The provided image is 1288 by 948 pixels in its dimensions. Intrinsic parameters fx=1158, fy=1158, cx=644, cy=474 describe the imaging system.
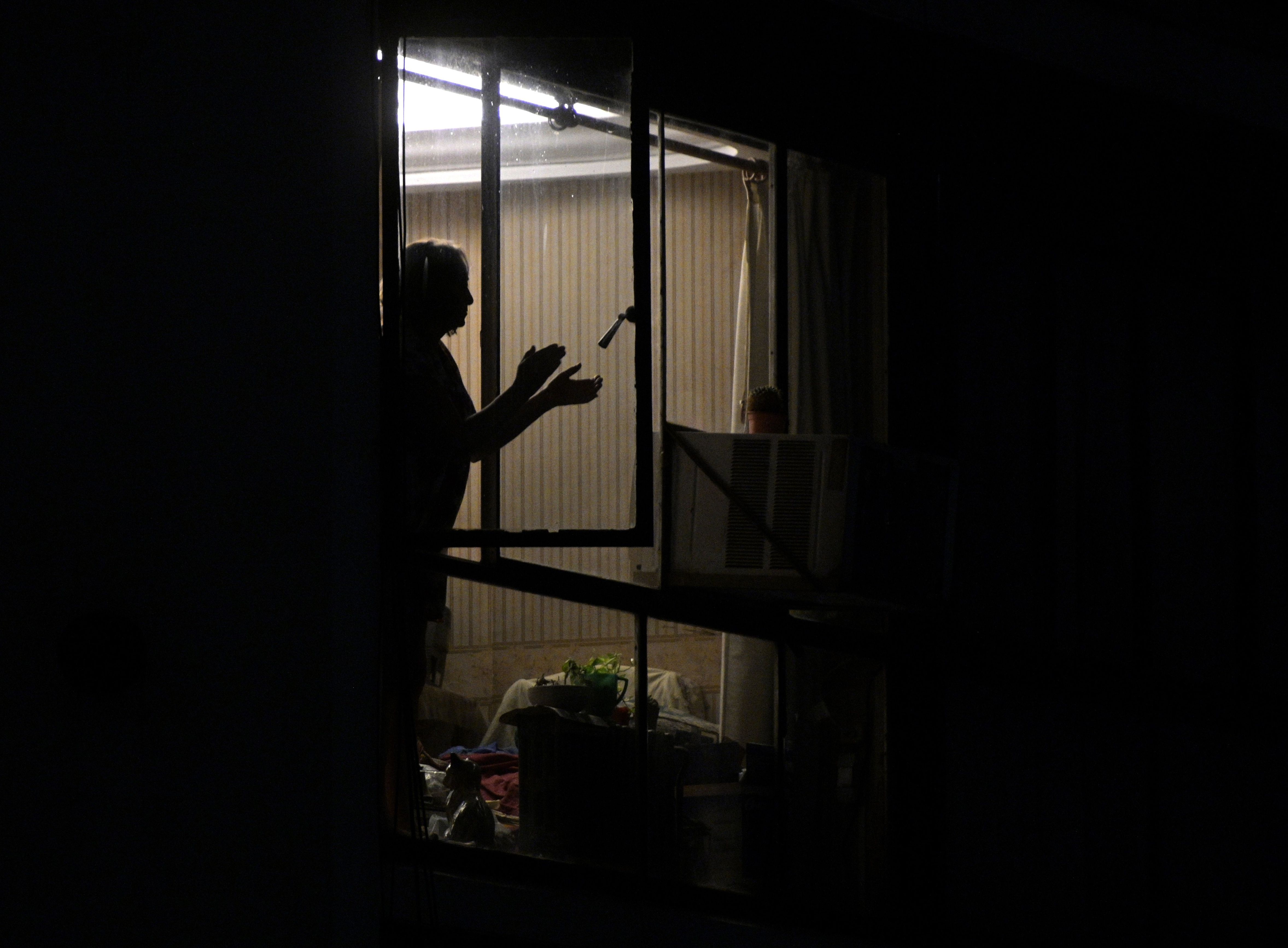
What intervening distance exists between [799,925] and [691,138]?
269 centimetres

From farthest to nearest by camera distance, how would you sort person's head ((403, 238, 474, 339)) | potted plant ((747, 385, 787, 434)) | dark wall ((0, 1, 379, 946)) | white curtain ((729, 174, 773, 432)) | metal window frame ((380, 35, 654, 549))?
white curtain ((729, 174, 773, 432)) < potted plant ((747, 385, 787, 434)) < person's head ((403, 238, 474, 339)) < metal window frame ((380, 35, 654, 549)) < dark wall ((0, 1, 379, 946))

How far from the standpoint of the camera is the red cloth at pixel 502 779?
3.42 meters

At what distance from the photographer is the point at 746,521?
3.55 meters

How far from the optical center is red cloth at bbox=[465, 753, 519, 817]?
342 cm

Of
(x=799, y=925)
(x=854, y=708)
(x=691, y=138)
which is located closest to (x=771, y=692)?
(x=854, y=708)

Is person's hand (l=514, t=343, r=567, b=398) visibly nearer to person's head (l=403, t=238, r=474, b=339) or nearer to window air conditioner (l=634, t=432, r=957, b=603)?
person's head (l=403, t=238, r=474, b=339)

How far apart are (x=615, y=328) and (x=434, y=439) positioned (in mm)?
606

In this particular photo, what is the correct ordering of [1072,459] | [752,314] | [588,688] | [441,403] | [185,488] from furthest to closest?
[1072,459], [752,314], [588,688], [441,403], [185,488]

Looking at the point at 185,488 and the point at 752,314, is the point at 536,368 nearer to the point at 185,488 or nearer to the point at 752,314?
the point at 185,488

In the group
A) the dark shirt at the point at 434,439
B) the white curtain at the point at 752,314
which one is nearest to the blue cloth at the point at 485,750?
the dark shirt at the point at 434,439

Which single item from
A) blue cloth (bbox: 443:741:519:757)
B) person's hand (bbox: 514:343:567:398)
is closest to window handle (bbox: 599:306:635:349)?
person's hand (bbox: 514:343:567:398)

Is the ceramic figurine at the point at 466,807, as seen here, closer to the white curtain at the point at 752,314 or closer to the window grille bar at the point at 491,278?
the window grille bar at the point at 491,278

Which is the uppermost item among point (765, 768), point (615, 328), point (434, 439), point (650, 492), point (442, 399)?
point (615, 328)

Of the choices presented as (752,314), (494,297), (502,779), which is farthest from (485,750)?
(752,314)
